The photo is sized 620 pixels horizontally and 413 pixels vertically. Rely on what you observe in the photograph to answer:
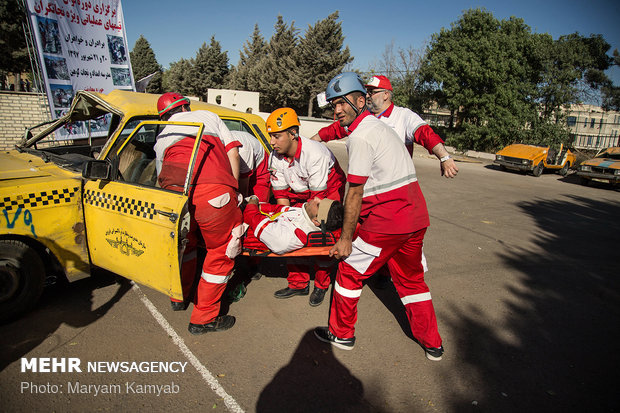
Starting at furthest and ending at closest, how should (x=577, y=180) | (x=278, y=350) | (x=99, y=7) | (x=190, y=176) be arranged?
(x=577, y=180), (x=99, y=7), (x=278, y=350), (x=190, y=176)

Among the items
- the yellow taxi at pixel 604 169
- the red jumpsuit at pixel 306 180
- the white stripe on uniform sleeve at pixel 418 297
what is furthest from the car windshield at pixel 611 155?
the white stripe on uniform sleeve at pixel 418 297

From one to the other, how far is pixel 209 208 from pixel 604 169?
48.8ft

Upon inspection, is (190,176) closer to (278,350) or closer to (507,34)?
(278,350)

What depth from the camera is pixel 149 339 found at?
303 centimetres

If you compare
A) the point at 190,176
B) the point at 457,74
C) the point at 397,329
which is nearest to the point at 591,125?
the point at 457,74

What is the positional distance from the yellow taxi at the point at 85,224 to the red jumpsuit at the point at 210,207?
0.16 meters

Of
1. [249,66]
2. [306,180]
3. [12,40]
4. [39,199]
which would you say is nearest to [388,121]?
[306,180]

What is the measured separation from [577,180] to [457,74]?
424 inches

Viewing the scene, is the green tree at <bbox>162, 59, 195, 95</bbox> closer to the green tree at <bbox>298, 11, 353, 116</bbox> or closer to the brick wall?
the green tree at <bbox>298, 11, 353, 116</bbox>

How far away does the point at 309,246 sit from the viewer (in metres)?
3.34

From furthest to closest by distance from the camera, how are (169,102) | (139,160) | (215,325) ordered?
(139,160)
(169,102)
(215,325)

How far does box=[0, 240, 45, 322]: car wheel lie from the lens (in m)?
2.93

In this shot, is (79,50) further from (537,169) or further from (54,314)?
(537,169)

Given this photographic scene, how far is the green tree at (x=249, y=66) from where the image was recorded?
4609cm
